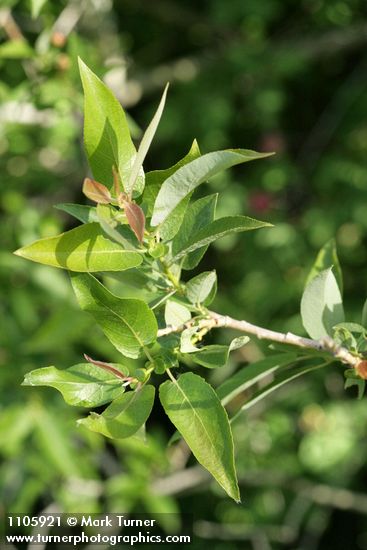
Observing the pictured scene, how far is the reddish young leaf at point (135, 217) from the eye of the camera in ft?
2.55

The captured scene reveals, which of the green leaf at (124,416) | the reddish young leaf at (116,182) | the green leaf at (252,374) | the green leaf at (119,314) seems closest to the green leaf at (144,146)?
the reddish young leaf at (116,182)

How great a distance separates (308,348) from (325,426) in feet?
6.54

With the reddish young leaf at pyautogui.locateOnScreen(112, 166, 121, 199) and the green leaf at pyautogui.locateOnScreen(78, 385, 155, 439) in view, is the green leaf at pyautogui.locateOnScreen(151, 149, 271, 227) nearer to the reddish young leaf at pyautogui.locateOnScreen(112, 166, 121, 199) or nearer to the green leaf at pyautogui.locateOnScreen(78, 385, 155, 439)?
the reddish young leaf at pyautogui.locateOnScreen(112, 166, 121, 199)

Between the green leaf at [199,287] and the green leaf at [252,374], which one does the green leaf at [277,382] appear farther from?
the green leaf at [199,287]

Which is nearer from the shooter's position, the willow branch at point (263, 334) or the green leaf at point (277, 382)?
the willow branch at point (263, 334)

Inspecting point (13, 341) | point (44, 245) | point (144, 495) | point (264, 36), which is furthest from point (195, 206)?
point (264, 36)

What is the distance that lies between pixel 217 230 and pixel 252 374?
0.27 metres

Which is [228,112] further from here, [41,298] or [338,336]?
[338,336]

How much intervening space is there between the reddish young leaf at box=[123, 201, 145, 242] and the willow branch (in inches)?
5.4

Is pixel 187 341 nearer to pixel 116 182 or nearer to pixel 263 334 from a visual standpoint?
pixel 263 334

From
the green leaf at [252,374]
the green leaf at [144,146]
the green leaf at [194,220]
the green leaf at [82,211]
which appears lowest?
the green leaf at [252,374]

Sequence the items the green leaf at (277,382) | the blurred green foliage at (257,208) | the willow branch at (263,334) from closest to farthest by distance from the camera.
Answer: the willow branch at (263,334) < the green leaf at (277,382) < the blurred green foliage at (257,208)

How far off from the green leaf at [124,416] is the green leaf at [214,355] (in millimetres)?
71

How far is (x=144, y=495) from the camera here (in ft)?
7.82
